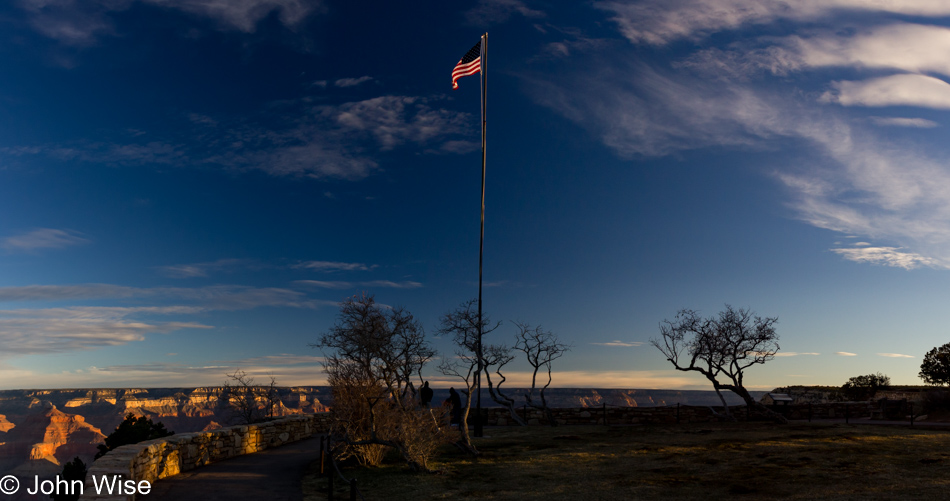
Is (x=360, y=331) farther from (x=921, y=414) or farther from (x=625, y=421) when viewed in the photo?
(x=921, y=414)

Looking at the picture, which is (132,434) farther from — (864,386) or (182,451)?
(864,386)

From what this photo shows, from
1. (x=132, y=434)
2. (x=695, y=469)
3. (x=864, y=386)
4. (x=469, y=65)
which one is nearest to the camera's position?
(x=695, y=469)

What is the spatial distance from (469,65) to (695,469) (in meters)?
20.1

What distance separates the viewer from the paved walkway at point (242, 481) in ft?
48.5

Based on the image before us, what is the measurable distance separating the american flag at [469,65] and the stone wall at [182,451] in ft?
58.2

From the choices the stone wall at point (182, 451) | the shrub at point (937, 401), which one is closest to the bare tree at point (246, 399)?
the stone wall at point (182, 451)

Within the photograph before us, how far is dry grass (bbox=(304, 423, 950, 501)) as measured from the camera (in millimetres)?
14641

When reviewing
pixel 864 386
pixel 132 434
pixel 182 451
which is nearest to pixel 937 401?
pixel 864 386

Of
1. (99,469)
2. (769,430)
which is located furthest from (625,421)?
(99,469)

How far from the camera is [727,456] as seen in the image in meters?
19.0

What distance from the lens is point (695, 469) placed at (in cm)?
1733

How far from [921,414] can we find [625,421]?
659 inches

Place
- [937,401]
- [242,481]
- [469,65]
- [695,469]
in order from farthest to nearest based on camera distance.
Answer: [937,401] < [469,65] < [695,469] < [242,481]

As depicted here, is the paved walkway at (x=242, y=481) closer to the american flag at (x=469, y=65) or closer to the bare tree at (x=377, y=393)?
the bare tree at (x=377, y=393)
